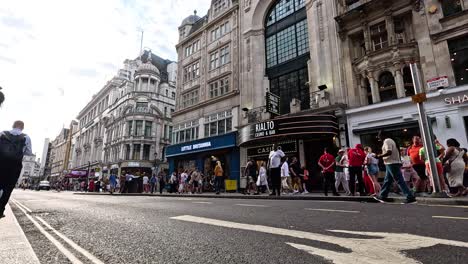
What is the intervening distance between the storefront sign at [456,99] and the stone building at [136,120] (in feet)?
119

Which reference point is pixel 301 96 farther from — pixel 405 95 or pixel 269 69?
pixel 405 95

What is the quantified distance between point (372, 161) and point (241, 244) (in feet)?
24.9

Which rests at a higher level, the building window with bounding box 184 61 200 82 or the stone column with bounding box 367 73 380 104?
the building window with bounding box 184 61 200 82

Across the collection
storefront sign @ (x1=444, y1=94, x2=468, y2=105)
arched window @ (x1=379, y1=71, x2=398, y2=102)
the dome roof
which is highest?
the dome roof

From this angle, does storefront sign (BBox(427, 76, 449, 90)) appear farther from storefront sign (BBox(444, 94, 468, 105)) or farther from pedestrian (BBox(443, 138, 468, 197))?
pedestrian (BBox(443, 138, 468, 197))

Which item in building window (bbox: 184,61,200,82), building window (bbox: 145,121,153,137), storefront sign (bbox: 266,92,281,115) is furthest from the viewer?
building window (bbox: 145,121,153,137)

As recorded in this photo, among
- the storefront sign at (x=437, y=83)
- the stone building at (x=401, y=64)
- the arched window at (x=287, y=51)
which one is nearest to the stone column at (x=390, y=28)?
the stone building at (x=401, y=64)

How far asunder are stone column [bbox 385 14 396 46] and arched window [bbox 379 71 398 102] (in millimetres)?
1811

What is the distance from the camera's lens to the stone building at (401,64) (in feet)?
43.6

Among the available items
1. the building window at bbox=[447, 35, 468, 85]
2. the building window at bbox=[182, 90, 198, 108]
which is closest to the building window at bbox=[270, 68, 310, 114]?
the building window at bbox=[447, 35, 468, 85]

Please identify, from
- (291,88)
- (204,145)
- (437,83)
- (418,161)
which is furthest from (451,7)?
(204,145)

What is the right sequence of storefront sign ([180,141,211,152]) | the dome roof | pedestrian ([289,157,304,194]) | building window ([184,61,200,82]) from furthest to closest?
the dome roof → building window ([184,61,200,82]) → storefront sign ([180,141,211,152]) → pedestrian ([289,157,304,194])

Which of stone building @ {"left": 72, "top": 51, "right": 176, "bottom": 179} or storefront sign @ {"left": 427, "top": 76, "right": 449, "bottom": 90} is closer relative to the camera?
storefront sign @ {"left": 427, "top": 76, "right": 449, "bottom": 90}

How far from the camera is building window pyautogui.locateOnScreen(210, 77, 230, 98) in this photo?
2502 cm
